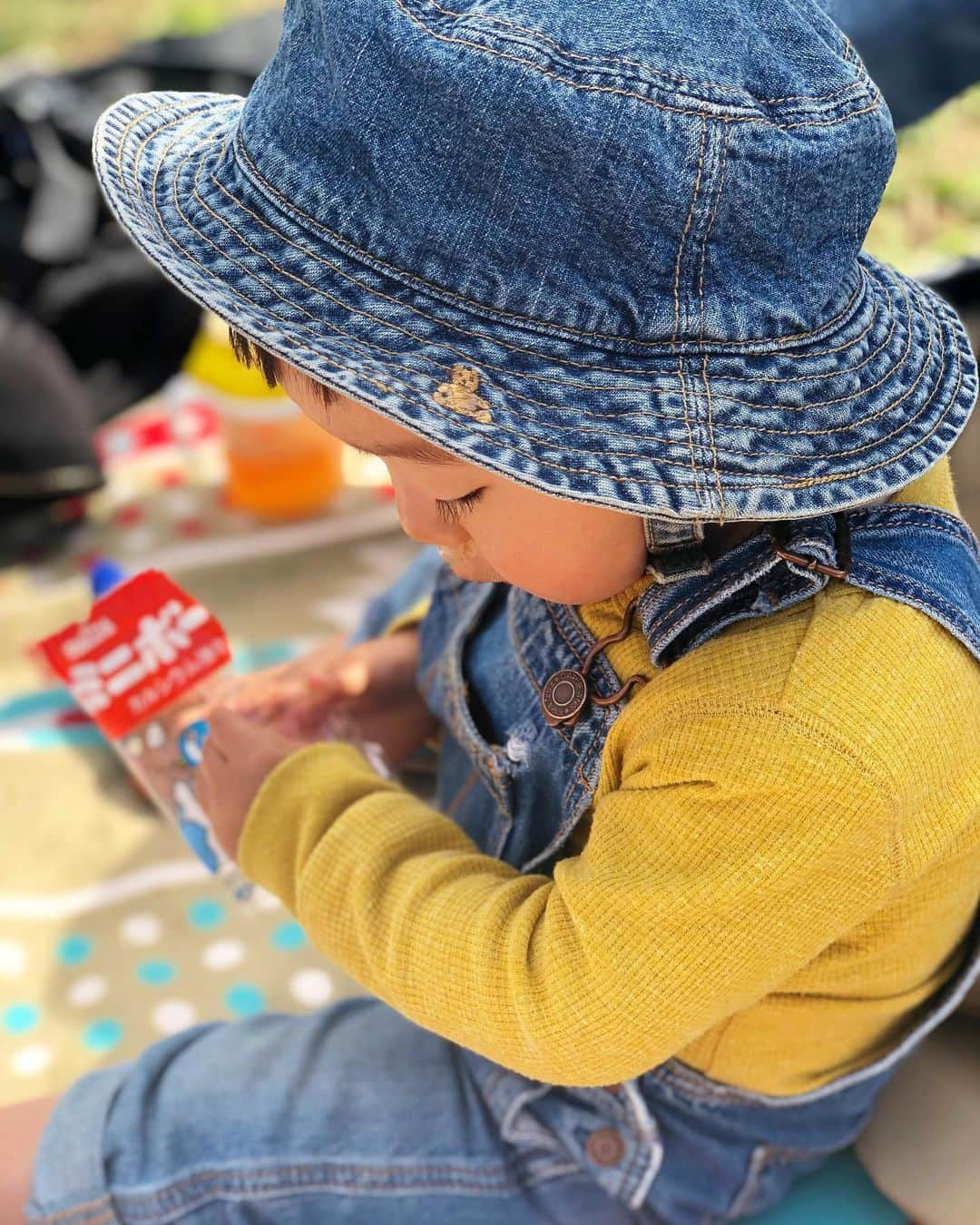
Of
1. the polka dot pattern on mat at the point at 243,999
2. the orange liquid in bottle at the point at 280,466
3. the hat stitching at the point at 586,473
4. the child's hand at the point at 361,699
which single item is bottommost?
the polka dot pattern on mat at the point at 243,999

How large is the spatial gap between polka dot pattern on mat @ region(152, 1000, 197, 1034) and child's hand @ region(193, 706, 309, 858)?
1.00ft

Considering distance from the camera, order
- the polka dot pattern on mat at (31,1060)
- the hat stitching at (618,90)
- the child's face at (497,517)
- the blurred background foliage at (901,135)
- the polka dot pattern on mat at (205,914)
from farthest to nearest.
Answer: the blurred background foliage at (901,135), the polka dot pattern on mat at (205,914), the polka dot pattern on mat at (31,1060), the child's face at (497,517), the hat stitching at (618,90)

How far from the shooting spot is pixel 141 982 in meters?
1.09

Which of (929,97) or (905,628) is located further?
(929,97)

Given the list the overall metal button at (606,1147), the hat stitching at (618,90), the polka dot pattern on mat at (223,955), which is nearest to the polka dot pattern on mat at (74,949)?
the polka dot pattern on mat at (223,955)

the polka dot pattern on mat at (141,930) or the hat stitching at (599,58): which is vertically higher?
the hat stitching at (599,58)

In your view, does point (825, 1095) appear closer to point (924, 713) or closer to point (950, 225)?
point (924, 713)

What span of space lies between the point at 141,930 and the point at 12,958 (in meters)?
0.11

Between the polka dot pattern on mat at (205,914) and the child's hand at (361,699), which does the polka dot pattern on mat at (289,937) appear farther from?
the child's hand at (361,699)

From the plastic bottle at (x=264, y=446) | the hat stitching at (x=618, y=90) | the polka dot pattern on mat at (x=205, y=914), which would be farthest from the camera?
the plastic bottle at (x=264, y=446)

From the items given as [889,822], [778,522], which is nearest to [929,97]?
[778,522]

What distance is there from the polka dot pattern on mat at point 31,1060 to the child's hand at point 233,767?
34cm

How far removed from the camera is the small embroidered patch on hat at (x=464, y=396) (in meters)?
0.52

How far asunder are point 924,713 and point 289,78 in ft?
1.31
